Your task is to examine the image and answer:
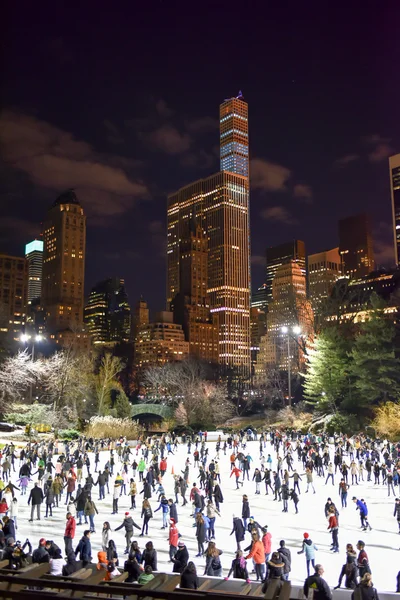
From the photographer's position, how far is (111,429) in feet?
152

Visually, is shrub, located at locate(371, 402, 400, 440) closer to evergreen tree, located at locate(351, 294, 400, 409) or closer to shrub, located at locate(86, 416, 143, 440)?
evergreen tree, located at locate(351, 294, 400, 409)

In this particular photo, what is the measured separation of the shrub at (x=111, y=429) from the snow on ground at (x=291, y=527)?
803 inches

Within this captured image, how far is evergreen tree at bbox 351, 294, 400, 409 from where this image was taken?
4612 centimetres

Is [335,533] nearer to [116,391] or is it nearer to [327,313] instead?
[327,313]

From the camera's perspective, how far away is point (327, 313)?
58094mm

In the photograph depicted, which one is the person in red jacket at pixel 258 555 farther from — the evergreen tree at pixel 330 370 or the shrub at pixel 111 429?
the evergreen tree at pixel 330 370

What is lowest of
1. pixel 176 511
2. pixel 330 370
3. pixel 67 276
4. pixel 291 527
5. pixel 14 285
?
pixel 291 527

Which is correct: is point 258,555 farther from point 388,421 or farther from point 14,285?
point 14,285

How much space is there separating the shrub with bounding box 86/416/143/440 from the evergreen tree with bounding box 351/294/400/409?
794 inches

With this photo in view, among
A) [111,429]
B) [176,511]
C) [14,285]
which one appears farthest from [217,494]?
[14,285]

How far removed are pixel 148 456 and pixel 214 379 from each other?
68.9 m

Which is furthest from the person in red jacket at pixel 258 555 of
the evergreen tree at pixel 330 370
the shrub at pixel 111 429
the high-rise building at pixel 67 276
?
the high-rise building at pixel 67 276

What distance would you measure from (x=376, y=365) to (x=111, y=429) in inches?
920

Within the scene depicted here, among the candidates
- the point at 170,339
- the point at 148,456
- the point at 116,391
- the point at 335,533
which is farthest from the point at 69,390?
the point at 170,339
